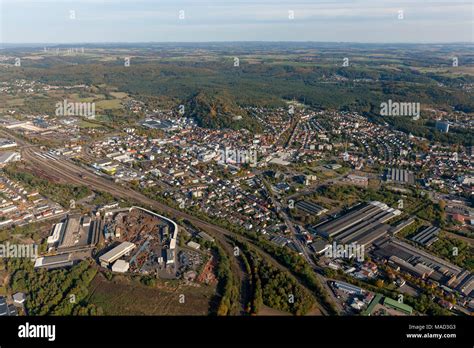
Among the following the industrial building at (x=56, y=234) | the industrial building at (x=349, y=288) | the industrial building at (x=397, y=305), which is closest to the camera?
the industrial building at (x=397, y=305)

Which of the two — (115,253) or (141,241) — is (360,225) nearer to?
(141,241)

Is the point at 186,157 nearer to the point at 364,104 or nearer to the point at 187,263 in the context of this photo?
the point at 187,263

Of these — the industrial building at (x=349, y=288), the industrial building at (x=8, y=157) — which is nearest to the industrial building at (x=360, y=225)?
the industrial building at (x=349, y=288)

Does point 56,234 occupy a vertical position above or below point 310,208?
below

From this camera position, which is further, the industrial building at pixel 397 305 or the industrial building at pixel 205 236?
the industrial building at pixel 205 236

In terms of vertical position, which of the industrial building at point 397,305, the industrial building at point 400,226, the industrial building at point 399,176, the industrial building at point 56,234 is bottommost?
the industrial building at point 397,305

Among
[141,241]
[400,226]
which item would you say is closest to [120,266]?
[141,241]

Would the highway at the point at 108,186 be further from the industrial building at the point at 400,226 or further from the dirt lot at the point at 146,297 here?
the industrial building at the point at 400,226
